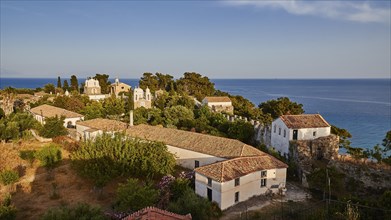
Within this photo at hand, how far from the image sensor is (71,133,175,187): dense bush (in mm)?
26500

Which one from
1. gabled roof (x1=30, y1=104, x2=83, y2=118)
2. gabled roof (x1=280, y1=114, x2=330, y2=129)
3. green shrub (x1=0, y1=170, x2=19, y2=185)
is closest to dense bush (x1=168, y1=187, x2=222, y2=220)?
gabled roof (x1=280, y1=114, x2=330, y2=129)

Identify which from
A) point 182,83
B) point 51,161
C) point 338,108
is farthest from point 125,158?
point 338,108

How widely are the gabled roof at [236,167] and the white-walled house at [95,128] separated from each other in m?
17.9

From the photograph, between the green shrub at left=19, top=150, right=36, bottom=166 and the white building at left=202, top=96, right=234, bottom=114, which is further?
the white building at left=202, top=96, right=234, bottom=114

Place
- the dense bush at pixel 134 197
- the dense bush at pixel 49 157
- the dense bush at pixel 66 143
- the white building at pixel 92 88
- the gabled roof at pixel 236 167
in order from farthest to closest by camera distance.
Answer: the white building at pixel 92 88 → the dense bush at pixel 66 143 → the dense bush at pixel 49 157 → the gabled roof at pixel 236 167 → the dense bush at pixel 134 197

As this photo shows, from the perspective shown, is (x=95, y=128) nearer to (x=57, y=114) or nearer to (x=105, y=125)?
(x=105, y=125)

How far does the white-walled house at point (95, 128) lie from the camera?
40.5 meters

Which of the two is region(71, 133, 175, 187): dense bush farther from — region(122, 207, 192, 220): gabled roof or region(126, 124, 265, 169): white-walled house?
region(122, 207, 192, 220): gabled roof

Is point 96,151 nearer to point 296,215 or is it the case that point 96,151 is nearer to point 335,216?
point 296,215

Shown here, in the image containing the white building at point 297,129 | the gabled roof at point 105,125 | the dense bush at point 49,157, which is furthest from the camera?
the gabled roof at point 105,125

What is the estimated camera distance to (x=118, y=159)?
1102 inches

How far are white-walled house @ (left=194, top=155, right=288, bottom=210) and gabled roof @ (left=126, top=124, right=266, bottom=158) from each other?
2.25m

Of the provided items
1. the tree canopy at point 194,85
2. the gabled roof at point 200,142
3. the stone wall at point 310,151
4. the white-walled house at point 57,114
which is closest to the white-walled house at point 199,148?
the gabled roof at point 200,142

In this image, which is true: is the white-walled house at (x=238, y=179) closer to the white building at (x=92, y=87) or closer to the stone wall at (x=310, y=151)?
the stone wall at (x=310, y=151)
